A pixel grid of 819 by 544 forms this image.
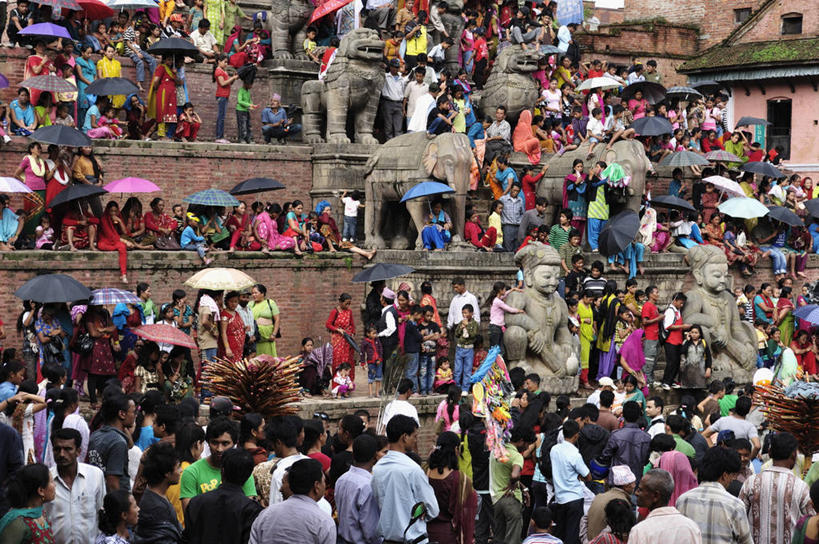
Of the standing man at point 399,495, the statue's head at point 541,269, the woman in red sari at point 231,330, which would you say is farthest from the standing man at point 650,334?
the standing man at point 399,495

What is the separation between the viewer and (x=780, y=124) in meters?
37.6

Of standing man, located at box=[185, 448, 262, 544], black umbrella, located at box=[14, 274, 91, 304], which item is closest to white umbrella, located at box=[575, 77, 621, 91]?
black umbrella, located at box=[14, 274, 91, 304]

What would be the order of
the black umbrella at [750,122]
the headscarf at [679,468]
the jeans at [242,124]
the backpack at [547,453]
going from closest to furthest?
1. the headscarf at [679,468]
2. the backpack at [547,453]
3. the jeans at [242,124]
4. the black umbrella at [750,122]

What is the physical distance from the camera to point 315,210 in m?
24.3

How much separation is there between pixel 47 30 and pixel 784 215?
45.4ft

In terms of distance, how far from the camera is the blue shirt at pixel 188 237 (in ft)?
69.0

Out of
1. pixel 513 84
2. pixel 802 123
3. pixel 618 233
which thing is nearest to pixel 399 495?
pixel 618 233

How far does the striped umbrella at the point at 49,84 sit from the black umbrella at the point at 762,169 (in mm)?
13594

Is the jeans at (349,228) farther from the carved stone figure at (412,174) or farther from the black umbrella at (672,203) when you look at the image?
the black umbrella at (672,203)

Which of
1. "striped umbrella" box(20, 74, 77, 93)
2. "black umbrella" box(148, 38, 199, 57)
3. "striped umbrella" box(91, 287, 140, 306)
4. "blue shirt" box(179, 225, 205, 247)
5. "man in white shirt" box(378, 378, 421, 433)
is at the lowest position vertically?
"man in white shirt" box(378, 378, 421, 433)

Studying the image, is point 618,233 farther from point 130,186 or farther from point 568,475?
point 568,475

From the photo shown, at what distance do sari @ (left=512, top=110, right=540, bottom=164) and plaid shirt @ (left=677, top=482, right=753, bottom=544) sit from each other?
1570 centimetres

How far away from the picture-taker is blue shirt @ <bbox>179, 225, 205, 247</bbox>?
2103 centimetres

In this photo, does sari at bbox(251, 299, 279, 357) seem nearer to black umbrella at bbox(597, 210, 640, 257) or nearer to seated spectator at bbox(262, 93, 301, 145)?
seated spectator at bbox(262, 93, 301, 145)
